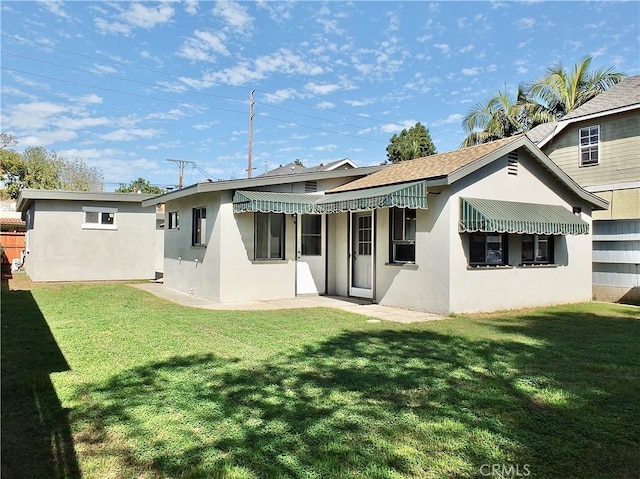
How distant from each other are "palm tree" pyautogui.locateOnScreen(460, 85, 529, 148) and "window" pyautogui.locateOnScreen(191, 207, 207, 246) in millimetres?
19881

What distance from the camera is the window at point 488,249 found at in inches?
442

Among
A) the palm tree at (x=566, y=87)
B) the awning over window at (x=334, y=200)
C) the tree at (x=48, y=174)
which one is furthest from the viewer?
the tree at (x=48, y=174)

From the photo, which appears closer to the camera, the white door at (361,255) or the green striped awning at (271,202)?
the green striped awning at (271,202)

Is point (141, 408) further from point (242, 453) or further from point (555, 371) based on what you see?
point (555, 371)

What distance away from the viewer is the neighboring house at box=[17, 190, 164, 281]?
1897cm

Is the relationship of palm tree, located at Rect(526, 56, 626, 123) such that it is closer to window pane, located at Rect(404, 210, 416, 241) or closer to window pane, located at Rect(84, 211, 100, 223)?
window pane, located at Rect(404, 210, 416, 241)

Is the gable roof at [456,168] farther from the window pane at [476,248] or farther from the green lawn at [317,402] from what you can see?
the green lawn at [317,402]

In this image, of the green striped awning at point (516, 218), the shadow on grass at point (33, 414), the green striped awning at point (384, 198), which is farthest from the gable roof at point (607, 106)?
the shadow on grass at point (33, 414)

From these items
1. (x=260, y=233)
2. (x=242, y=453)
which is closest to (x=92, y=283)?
(x=260, y=233)

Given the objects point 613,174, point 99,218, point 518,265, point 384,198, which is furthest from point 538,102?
point 99,218

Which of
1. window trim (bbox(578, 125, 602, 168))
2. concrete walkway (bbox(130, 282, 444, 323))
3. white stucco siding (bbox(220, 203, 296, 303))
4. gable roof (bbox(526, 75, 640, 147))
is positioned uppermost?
gable roof (bbox(526, 75, 640, 147))

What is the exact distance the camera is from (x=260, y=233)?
13219mm

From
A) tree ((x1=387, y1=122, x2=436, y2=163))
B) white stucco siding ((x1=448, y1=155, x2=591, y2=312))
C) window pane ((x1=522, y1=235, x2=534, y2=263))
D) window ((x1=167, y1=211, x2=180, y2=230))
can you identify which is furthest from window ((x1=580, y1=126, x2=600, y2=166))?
tree ((x1=387, y1=122, x2=436, y2=163))

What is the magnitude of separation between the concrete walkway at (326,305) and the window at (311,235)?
4.99 ft
